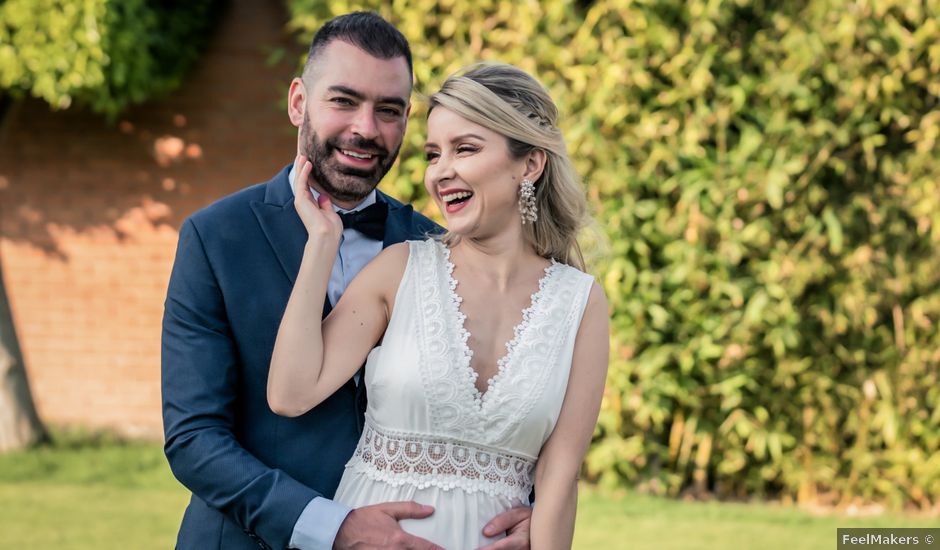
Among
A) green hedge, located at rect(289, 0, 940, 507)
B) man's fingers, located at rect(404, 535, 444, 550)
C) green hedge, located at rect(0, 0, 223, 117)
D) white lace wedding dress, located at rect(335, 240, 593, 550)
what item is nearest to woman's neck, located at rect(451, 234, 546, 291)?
white lace wedding dress, located at rect(335, 240, 593, 550)

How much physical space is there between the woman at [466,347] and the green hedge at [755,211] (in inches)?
134

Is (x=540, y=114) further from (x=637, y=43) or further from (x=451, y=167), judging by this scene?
(x=637, y=43)

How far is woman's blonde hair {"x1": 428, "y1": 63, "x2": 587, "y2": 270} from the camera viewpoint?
2.46 metres

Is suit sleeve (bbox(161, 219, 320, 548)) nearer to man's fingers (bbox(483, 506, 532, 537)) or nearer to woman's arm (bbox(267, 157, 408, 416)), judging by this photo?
woman's arm (bbox(267, 157, 408, 416))

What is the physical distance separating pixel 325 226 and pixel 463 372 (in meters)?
0.42

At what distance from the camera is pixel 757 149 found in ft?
19.4

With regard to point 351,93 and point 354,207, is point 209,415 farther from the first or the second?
point 351,93

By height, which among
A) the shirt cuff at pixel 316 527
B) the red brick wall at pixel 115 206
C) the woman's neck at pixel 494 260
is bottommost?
the shirt cuff at pixel 316 527

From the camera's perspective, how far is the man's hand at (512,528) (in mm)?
2375

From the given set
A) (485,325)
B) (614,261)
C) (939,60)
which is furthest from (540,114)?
(939,60)

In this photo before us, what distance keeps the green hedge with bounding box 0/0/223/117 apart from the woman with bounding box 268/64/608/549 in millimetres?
4381

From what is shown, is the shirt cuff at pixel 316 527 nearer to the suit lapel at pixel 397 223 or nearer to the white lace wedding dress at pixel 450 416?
the white lace wedding dress at pixel 450 416

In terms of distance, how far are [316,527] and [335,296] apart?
547mm

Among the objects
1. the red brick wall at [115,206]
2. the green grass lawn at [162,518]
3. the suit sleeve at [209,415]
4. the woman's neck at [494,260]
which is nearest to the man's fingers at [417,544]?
the suit sleeve at [209,415]
